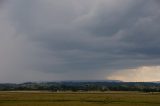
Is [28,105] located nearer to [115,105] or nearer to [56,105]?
[56,105]

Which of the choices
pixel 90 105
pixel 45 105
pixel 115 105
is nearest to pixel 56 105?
pixel 45 105

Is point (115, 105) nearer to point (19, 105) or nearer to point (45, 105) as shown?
point (45, 105)

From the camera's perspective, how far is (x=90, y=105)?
6550 centimetres

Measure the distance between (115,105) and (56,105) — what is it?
11325mm

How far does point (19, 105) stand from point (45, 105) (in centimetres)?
500

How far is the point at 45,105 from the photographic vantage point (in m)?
63.6

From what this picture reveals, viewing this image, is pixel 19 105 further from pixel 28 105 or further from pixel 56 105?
pixel 56 105

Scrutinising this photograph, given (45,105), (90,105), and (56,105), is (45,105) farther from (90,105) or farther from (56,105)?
(90,105)

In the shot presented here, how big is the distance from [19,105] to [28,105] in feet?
5.63

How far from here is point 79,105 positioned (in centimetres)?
6481

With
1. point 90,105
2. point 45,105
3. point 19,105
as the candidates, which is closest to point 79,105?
point 90,105

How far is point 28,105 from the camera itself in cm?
6425

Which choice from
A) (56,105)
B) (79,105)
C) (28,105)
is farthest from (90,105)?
(28,105)

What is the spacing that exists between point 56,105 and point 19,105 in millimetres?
6904
